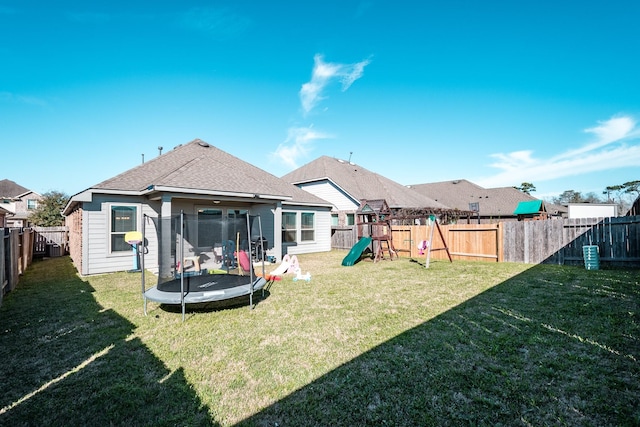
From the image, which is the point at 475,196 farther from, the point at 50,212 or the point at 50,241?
the point at 50,212

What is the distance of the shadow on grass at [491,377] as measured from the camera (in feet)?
7.59

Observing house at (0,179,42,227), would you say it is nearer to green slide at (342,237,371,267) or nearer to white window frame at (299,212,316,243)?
white window frame at (299,212,316,243)

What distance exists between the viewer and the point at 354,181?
69.2 ft

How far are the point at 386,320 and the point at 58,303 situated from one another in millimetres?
6494

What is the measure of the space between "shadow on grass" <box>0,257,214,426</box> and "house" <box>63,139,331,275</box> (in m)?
3.24

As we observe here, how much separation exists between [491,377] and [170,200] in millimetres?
9066

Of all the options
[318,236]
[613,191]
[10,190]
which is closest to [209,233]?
[318,236]

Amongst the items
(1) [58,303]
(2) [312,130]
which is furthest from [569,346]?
(2) [312,130]

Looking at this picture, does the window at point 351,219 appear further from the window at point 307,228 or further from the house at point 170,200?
the house at point 170,200

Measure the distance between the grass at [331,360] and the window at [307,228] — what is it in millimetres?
8570

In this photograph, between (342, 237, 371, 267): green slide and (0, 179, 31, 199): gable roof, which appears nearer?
(342, 237, 371, 267): green slide

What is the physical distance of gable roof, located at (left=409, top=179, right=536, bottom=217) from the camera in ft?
84.2

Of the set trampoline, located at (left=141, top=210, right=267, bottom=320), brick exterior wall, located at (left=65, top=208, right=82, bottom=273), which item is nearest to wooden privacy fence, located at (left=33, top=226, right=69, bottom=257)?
brick exterior wall, located at (left=65, top=208, right=82, bottom=273)

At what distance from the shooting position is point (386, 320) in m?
4.64
